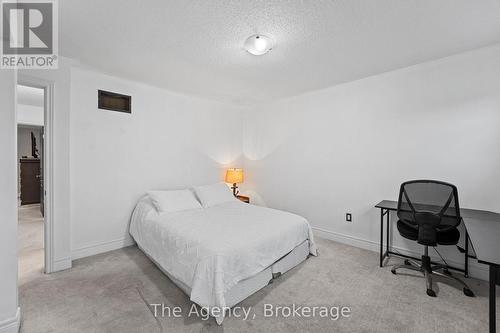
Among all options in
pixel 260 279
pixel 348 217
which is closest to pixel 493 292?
pixel 260 279

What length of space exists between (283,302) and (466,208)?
90.7 inches

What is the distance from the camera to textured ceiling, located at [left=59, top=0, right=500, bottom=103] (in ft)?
5.56

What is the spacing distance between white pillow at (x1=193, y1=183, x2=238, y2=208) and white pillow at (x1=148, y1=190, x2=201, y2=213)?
0.44 ft

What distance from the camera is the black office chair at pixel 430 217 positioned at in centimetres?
212

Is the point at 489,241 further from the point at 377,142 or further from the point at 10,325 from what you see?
the point at 10,325

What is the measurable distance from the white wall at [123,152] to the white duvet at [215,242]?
37cm

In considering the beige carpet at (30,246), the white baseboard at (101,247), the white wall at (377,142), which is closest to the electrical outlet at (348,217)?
the white wall at (377,142)

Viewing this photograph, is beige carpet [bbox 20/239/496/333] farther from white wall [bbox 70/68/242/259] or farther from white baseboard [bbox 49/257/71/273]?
white wall [bbox 70/68/242/259]

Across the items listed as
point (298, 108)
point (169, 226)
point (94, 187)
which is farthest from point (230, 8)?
point (94, 187)

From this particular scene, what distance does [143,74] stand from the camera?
304 cm

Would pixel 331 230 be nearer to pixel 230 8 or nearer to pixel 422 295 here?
pixel 422 295

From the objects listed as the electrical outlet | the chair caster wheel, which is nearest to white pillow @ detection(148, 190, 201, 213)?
the electrical outlet

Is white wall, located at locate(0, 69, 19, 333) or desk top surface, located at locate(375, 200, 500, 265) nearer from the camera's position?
desk top surface, located at locate(375, 200, 500, 265)

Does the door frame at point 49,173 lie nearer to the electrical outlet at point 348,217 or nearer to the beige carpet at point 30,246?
the beige carpet at point 30,246
